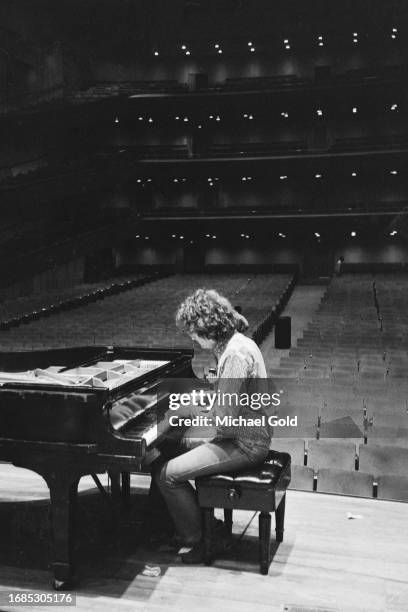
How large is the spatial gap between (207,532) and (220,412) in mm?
549

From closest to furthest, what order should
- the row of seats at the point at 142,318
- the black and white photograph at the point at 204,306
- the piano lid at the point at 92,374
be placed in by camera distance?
the black and white photograph at the point at 204,306, the piano lid at the point at 92,374, the row of seats at the point at 142,318

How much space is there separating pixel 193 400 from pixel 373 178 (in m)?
17.7

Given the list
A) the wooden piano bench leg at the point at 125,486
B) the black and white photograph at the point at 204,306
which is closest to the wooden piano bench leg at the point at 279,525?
the black and white photograph at the point at 204,306

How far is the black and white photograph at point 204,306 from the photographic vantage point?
2453mm

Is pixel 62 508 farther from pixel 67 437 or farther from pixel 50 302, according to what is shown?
pixel 50 302

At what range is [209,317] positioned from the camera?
257 cm

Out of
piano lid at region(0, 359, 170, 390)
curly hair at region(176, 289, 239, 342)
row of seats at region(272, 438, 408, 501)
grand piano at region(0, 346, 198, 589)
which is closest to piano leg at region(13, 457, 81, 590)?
grand piano at region(0, 346, 198, 589)

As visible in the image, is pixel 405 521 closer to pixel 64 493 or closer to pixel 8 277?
pixel 64 493

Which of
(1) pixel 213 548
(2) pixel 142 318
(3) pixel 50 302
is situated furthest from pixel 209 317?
(3) pixel 50 302

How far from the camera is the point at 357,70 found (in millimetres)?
18312

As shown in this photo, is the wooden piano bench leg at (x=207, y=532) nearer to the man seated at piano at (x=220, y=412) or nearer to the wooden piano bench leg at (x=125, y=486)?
the man seated at piano at (x=220, y=412)

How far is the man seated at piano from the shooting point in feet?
8.28

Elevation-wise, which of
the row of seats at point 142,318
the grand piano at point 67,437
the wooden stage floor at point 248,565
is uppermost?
the grand piano at point 67,437

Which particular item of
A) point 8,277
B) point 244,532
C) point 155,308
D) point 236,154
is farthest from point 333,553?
point 236,154
